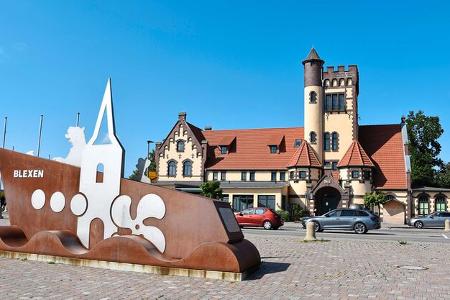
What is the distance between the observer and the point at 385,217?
4591 cm

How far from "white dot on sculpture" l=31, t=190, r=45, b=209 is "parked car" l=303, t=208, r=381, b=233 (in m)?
17.8

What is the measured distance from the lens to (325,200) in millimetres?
48156

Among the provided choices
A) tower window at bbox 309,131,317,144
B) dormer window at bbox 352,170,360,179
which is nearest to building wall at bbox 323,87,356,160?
tower window at bbox 309,131,317,144

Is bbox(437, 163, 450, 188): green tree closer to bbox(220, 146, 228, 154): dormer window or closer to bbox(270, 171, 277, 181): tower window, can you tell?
bbox(270, 171, 277, 181): tower window

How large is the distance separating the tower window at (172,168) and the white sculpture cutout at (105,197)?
40105mm

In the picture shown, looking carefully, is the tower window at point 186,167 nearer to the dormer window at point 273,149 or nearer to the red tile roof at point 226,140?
the red tile roof at point 226,140

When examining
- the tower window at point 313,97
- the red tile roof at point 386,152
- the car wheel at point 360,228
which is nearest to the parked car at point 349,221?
the car wheel at point 360,228

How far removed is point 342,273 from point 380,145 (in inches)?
1659

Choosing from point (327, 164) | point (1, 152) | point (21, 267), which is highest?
point (327, 164)

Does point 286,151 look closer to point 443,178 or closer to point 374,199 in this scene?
point 374,199

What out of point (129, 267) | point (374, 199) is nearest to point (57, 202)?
point (129, 267)

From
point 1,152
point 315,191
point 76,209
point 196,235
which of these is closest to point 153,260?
point 196,235

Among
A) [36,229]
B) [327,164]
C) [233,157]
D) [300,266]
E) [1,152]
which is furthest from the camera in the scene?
[233,157]

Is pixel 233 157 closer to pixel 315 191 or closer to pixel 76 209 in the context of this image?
pixel 315 191
